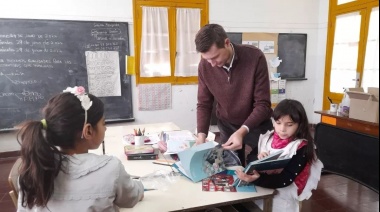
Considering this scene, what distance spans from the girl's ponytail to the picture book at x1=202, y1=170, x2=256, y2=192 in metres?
0.66

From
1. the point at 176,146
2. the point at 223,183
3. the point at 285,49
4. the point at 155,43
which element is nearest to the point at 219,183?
the point at 223,183

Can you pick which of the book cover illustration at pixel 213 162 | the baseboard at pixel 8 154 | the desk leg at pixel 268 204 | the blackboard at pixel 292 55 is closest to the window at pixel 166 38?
the blackboard at pixel 292 55

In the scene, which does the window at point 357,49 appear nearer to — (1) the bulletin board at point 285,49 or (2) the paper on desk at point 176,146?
(1) the bulletin board at point 285,49

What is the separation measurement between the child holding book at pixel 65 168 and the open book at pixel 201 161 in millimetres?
380

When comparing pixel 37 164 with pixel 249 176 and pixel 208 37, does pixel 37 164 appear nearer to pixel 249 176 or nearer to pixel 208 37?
pixel 249 176

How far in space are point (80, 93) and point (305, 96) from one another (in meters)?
4.82

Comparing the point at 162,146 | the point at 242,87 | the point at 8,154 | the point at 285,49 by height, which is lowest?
the point at 8,154

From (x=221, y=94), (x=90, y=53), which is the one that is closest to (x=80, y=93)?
(x=221, y=94)

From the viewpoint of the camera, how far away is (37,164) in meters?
0.96

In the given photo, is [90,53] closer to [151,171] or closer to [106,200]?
[151,171]

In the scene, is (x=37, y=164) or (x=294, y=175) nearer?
(x=37, y=164)

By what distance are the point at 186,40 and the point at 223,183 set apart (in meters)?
3.14

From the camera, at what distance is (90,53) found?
3703 millimetres

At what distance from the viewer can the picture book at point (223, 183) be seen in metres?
1.29
